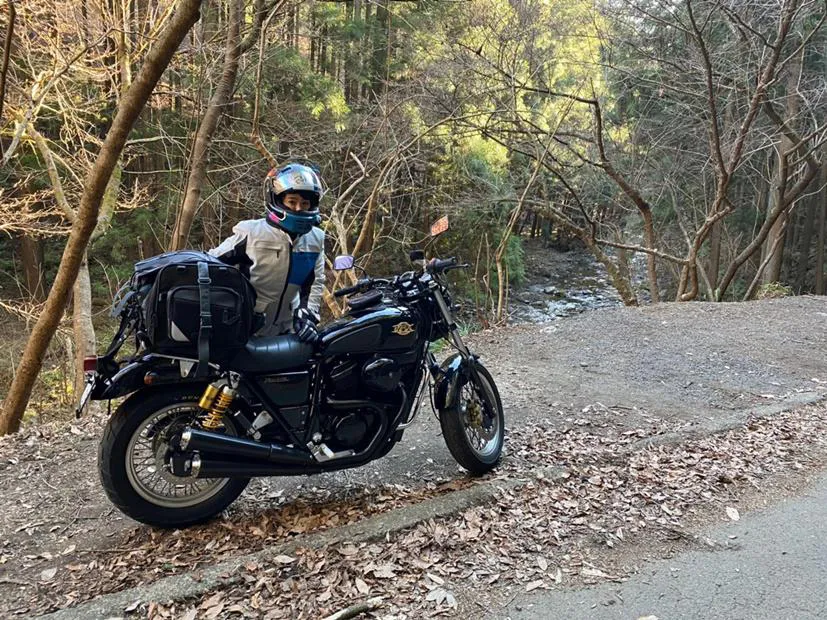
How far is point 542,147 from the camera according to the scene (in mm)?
11469

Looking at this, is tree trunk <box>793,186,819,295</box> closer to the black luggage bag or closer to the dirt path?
the dirt path

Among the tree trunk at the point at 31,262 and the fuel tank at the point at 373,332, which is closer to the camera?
the fuel tank at the point at 373,332

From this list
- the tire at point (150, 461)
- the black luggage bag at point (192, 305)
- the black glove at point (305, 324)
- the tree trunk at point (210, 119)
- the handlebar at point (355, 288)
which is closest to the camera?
the black luggage bag at point (192, 305)

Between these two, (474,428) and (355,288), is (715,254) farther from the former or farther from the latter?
(355,288)

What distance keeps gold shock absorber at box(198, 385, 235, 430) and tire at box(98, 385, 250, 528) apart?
0.08m

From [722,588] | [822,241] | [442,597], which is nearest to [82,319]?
[442,597]

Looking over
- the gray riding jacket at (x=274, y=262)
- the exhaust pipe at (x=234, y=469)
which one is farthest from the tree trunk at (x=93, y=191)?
the exhaust pipe at (x=234, y=469)

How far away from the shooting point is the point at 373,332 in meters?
3.12

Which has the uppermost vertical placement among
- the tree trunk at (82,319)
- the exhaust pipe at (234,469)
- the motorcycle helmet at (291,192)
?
the motorcycle helmet at (291,192)

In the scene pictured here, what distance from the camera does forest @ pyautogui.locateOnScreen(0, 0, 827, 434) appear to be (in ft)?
24.2

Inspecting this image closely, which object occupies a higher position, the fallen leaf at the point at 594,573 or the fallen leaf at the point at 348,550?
the fallen leaf at the point at 348,550

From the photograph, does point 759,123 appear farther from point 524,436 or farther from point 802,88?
point 524,436

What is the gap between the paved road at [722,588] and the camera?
2.45 meters

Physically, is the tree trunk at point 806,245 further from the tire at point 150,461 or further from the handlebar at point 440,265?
the tire at point 150,461
